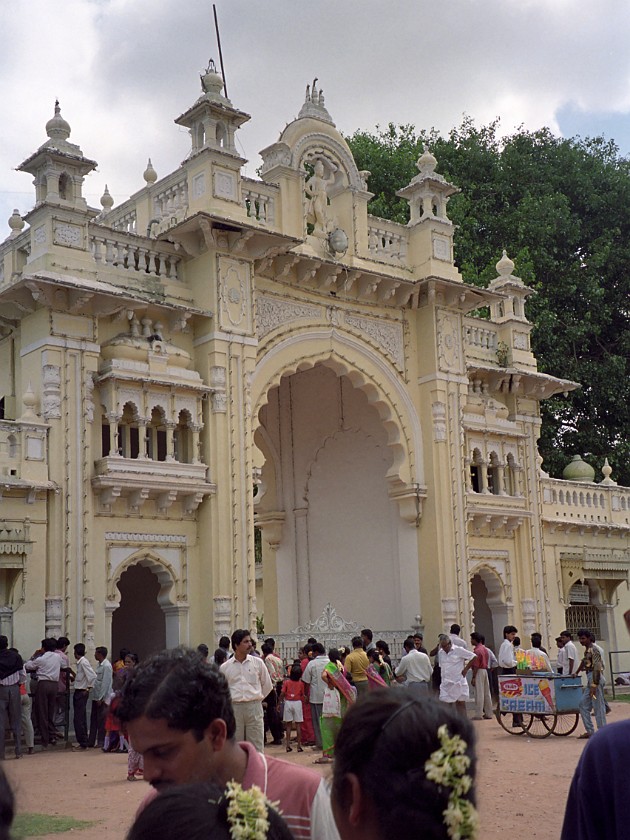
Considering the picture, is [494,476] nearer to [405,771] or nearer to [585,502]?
[585,502]

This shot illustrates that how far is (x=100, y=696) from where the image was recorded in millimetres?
12422

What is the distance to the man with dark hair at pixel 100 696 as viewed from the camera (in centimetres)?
1245

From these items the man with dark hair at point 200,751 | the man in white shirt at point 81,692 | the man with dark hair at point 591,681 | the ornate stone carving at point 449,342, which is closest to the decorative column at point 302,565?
the ornate stone carving at point 449,342

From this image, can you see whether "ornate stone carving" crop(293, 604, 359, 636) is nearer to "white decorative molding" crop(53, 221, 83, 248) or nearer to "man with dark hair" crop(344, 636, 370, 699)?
"man with dark hair" crop(344, 636, 370, 699)

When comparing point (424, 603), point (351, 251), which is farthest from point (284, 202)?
point (424, 603)

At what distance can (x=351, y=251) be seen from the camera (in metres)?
17.0

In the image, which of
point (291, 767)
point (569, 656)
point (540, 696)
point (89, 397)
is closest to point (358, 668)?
point (540, 696)

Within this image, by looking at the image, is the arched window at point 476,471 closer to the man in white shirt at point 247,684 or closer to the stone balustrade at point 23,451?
the stone balustrade at point 23,451

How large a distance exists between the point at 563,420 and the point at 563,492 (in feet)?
19.9

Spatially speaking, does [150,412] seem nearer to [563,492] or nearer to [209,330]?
[209,330]

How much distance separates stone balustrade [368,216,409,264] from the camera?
691 inches

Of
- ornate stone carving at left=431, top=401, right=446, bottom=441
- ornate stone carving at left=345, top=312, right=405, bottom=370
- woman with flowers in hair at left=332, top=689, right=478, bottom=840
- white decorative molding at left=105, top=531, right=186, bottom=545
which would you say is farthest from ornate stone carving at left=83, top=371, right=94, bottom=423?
woman with flowers in hair at left=332, top=689, right=478, bottom=840

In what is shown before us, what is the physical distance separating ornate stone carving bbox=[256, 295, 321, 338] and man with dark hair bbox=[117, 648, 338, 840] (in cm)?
1305

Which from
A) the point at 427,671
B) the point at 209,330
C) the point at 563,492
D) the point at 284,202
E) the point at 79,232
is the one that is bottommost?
the point at 427,671
